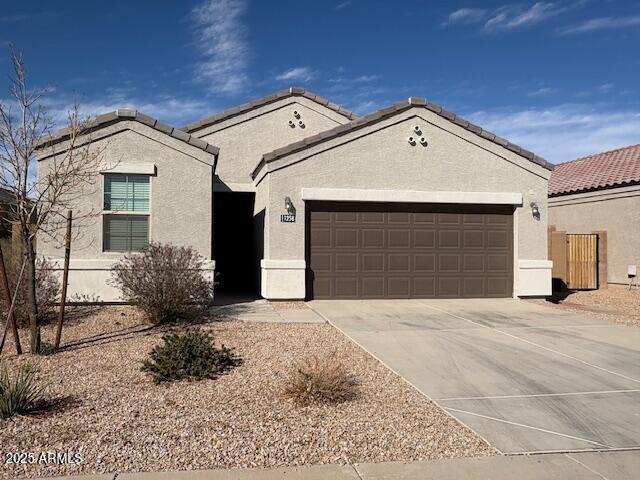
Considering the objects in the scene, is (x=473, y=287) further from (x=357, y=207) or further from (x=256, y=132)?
(x=256, y=132)

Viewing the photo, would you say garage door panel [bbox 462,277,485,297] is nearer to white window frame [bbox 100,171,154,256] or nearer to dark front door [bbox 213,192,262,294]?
dark front door [bbox 213,192,262,294]

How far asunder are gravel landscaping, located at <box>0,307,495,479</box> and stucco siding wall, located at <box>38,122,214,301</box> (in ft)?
16.1

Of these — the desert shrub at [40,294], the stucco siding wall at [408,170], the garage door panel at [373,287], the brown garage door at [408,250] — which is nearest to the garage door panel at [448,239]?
the brown garage door at [408,250]

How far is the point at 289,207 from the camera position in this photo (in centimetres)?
1399

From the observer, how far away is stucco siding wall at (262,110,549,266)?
14.1 m

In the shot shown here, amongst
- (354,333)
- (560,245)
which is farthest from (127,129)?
(560,245)

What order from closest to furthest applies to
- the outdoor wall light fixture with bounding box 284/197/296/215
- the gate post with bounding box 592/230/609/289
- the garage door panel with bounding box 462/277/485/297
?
the outdoor wall light fixture with bounding box 284/197/296/215
the garage door panel with bounding box 462/277/485/297
the gate post with bounding box 592/230/609/289

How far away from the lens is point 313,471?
14.7 feet

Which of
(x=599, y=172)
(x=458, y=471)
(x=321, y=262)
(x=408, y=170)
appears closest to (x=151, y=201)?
(x=321, y=262)

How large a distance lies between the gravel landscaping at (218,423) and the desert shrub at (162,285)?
2.24 meters

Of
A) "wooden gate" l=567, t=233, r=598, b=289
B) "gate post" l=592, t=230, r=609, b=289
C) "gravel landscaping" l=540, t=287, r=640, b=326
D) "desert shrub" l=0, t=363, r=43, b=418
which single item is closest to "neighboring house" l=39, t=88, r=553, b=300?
"gravel landscaping" l=540, t=287, r=640, b=326

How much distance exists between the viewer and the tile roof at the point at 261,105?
1795cm

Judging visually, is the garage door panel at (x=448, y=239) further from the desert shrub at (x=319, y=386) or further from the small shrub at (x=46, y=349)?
the small shrub at (x=46, y=349)

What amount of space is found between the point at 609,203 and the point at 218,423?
1820 cm
